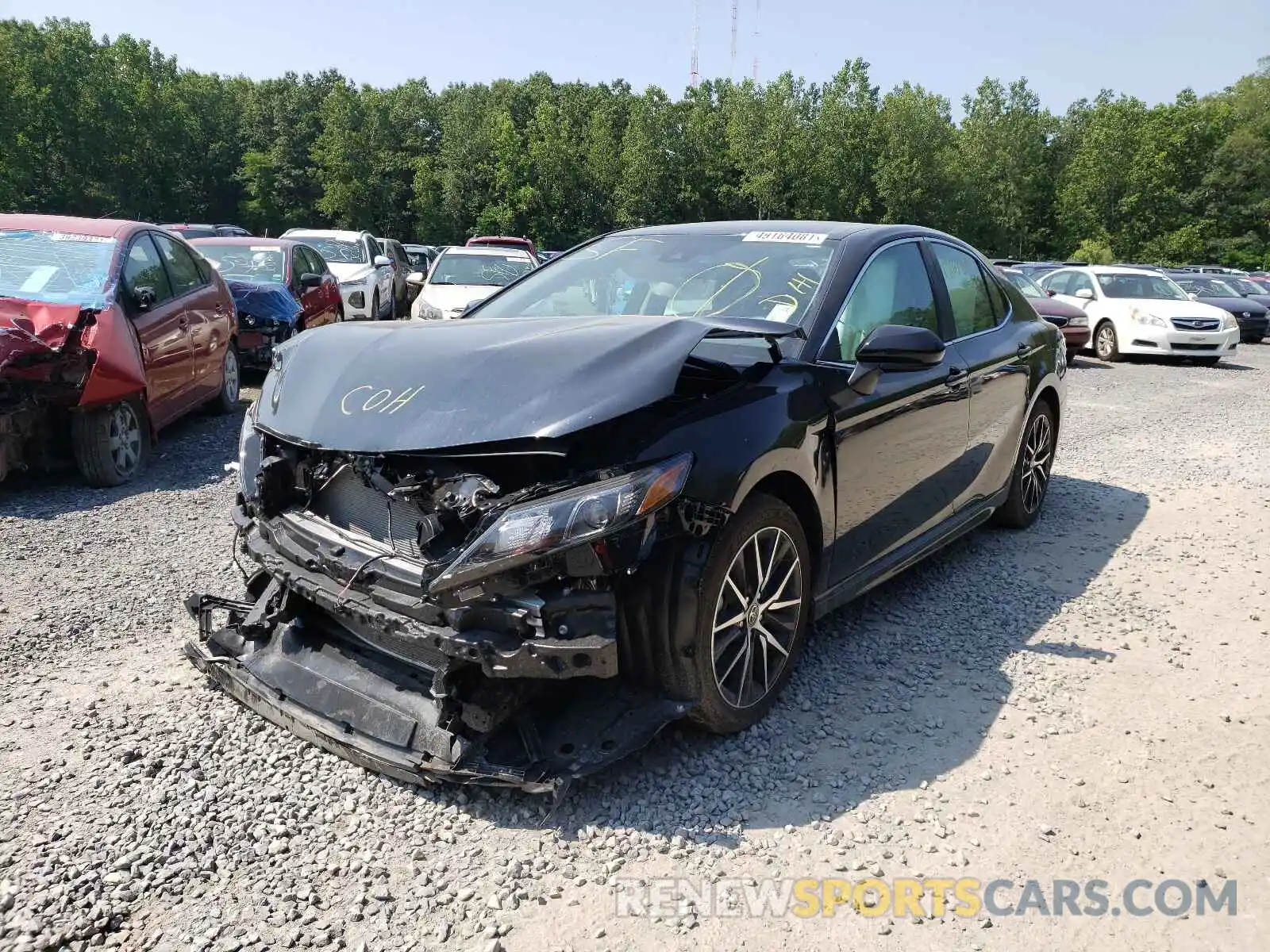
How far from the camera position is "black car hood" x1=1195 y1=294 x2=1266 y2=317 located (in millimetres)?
21031

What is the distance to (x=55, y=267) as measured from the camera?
21.6 ft

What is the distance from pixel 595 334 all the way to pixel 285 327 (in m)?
8.07

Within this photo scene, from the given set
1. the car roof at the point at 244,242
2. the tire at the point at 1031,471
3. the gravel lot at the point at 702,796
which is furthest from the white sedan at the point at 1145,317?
the car roof at the point at 244,242

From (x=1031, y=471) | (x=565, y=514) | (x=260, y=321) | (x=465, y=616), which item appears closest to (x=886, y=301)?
(x=565, y=514)

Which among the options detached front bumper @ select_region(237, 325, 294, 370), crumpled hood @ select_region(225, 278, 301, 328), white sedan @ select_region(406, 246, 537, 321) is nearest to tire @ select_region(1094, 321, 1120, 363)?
white sedan @ select_region(406, 246, 537, 321)

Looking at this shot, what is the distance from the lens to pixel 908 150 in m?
56.2

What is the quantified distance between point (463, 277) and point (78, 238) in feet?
22.2

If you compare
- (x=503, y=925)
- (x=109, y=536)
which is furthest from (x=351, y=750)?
(x=109, y=536)

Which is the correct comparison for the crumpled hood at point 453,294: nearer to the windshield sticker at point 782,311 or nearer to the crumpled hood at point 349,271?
the crumpled hood at point 349,271

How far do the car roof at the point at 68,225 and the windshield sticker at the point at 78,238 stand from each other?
0.03 metres

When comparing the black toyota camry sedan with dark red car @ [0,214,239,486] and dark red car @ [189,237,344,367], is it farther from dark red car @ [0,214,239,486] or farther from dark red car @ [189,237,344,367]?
dark red car @ [189,237,344,367]

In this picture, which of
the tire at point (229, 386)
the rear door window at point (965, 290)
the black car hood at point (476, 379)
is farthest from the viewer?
the tire at point (229, 386)

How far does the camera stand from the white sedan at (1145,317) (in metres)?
16.0

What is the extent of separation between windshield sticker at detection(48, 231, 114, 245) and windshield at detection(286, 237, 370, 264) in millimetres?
8923
